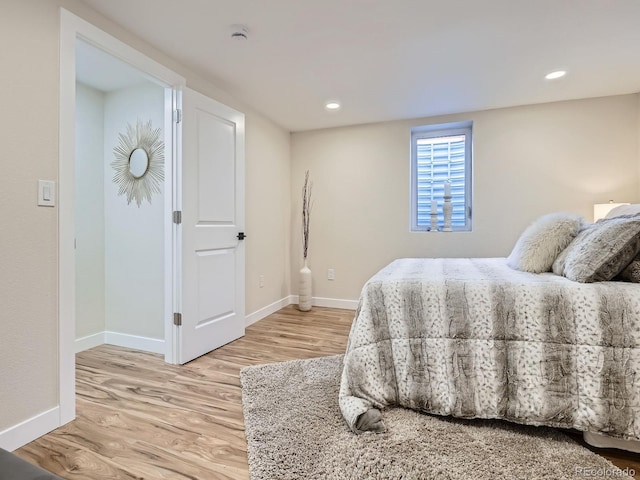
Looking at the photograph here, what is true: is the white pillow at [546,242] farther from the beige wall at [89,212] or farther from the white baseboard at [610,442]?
the beige wall at [89,212]

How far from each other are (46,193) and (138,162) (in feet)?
4.13

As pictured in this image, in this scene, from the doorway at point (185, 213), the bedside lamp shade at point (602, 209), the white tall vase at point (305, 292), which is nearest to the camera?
the doorway at point (185, 213)

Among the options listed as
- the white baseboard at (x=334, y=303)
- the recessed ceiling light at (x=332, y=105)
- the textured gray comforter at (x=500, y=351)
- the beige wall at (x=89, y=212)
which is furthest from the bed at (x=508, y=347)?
the beige wall at (x=89, y=212)

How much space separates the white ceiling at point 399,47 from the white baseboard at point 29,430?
218cm

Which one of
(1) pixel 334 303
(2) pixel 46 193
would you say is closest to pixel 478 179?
(1) pixel 334 303

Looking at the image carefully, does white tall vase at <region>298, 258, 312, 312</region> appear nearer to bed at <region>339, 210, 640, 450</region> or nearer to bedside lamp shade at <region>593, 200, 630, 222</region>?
bed at <region>339, 210, 640, 450</region>

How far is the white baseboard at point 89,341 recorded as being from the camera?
2664 millimetres

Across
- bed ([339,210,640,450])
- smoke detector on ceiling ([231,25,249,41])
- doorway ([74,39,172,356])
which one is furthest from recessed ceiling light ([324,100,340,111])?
bed ([339,210,640,450])

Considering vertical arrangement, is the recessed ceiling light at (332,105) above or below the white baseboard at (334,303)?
above

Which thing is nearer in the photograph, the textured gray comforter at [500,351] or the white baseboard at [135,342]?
the textured gray comforter at [500,351]

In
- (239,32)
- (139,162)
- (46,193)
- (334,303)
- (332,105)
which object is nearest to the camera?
(46,193)

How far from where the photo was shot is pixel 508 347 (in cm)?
145

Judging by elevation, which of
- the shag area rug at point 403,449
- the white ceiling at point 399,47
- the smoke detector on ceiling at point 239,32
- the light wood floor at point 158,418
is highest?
the white ceiling at point 399,47

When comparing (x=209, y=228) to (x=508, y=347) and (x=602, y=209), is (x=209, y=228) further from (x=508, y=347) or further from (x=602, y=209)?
(x=602, y=209)
